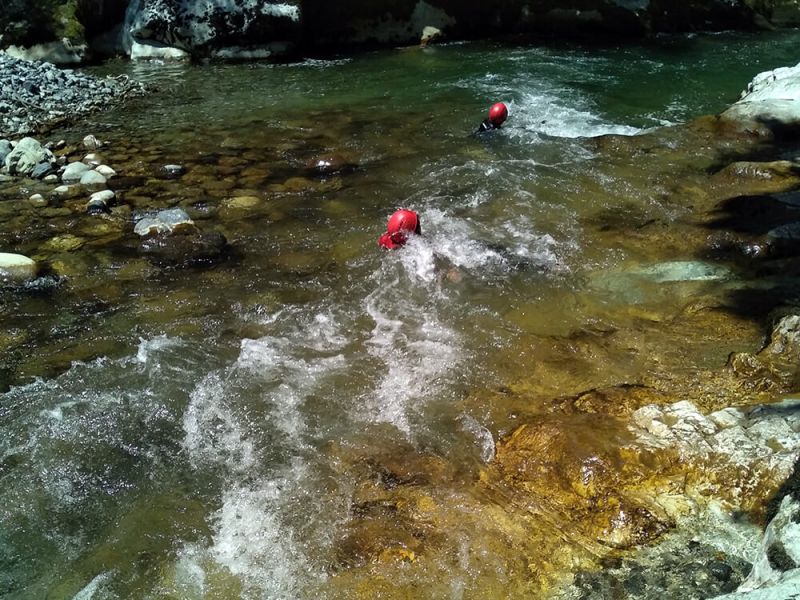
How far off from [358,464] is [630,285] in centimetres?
351

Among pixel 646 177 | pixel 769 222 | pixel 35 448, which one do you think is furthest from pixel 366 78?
pixel 35 448

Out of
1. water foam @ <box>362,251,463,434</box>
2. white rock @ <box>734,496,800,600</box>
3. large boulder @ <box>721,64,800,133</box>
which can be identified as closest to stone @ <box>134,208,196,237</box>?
water foam @ <box>362,251,463,434</box>

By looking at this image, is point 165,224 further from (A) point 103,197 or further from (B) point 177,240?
(A) point 103,197

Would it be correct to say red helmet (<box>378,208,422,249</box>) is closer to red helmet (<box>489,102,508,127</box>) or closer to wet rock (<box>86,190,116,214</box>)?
wet rock (<box>86,190,116,214</box>)

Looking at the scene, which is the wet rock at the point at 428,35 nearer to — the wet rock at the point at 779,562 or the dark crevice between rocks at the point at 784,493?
the dark crevice between rocks at the point at 784,493

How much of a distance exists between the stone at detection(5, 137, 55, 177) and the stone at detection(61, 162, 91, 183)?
507 millimetres

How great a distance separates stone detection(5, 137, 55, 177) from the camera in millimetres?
9125

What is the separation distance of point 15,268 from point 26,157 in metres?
3.58

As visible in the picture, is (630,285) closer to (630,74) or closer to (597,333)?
(597,333)

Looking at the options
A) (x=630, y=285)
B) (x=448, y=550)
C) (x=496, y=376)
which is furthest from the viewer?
(x=630, y=285)

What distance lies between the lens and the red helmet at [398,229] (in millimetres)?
6977

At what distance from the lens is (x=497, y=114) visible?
34.1 feet

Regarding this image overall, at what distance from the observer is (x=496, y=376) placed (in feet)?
16.6

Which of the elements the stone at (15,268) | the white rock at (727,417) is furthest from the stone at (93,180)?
→ the white rock at (727,417)
